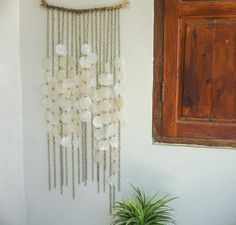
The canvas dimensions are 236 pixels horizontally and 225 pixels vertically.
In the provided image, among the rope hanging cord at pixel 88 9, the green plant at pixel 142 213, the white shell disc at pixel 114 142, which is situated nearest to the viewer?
the green plant at pixel 142 213

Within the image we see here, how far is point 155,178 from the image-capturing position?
1993 mm

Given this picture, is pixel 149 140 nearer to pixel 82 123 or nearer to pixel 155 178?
pixel 155 178

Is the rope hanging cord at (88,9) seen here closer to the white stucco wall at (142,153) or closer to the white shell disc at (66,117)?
the white stucco wall at (142,153)

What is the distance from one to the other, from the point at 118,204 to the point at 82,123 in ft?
1.72

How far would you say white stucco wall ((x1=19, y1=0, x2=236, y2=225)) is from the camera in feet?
6.26

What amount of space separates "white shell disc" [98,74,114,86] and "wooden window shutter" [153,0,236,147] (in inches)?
10.0

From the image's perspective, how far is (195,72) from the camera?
Result: 6.10 ft

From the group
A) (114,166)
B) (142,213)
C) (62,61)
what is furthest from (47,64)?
(142,213)

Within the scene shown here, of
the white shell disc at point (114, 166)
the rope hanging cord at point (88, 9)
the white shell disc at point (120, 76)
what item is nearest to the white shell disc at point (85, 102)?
the white shell disc at point (120, 76)

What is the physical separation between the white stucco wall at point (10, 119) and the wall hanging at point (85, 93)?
0.18 meters

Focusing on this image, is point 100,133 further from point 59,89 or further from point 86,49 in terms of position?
point 86,49

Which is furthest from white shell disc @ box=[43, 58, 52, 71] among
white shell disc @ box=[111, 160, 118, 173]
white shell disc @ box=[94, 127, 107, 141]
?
white shell disc @ box=[111, 160, 118, 173]

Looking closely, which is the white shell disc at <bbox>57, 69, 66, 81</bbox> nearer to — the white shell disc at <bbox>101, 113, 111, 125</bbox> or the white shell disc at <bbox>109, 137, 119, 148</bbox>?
the white shell disc at <bbox>101, 113, 111, 125</bbox>

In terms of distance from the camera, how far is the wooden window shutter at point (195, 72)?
180 centimetres
